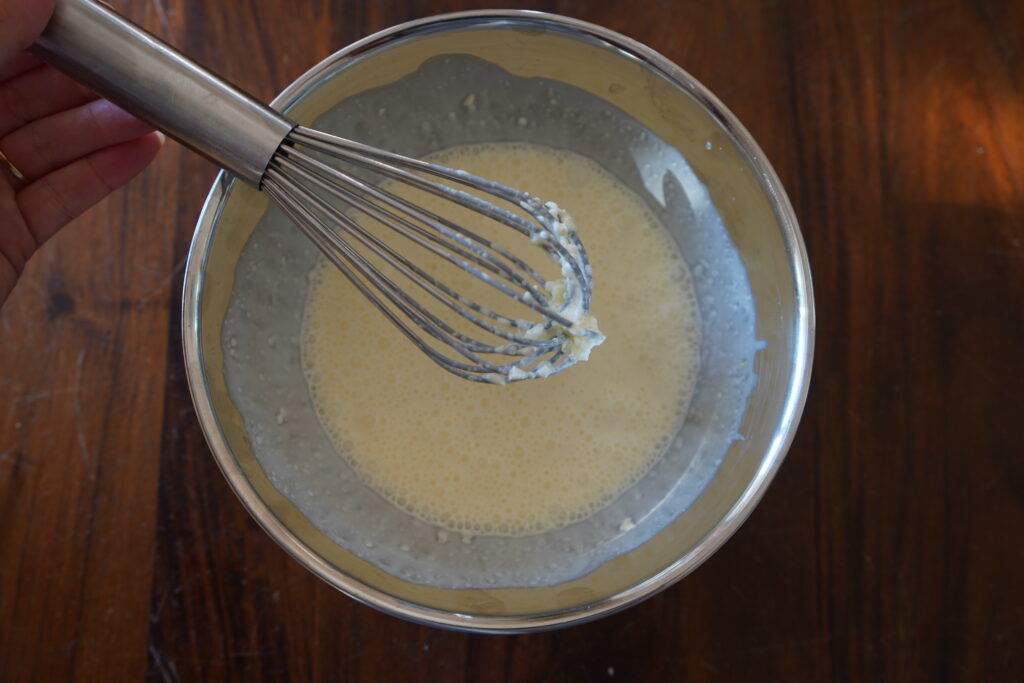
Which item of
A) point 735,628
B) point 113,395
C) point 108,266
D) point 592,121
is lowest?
point 735,628

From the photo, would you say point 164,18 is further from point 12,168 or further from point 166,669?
point 166,669

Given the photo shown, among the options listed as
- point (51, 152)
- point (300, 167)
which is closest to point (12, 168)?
point (51, 152)

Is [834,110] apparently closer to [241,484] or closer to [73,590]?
[241,484]

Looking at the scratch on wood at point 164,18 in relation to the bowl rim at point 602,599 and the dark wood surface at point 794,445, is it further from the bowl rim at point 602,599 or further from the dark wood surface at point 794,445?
the bowl rim at point 602,599

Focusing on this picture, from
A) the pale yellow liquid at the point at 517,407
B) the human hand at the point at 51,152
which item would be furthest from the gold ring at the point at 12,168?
the pale yellow liquid at the point at 517,407

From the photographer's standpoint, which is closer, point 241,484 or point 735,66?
point 241,484

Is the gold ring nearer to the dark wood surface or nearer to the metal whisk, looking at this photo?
the dark wood surface

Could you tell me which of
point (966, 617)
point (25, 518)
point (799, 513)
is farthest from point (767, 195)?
point (25, 518)
